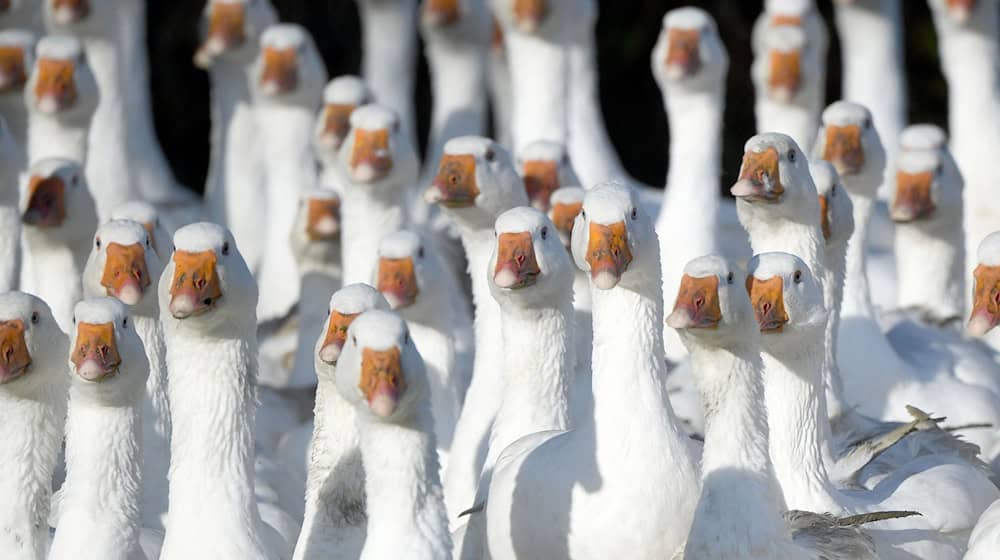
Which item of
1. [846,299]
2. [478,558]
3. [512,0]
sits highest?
[512,0]

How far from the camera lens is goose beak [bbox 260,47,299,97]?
1371cm

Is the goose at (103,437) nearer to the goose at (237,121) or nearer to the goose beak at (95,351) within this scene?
the goose beak at (95,351)

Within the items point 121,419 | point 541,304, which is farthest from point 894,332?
point 121,419

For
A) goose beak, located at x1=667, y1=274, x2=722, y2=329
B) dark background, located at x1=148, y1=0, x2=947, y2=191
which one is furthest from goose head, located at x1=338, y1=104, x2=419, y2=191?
dark background, located at x1=148, y1=0, x2=947, y2=191

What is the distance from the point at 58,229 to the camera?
11148 mm

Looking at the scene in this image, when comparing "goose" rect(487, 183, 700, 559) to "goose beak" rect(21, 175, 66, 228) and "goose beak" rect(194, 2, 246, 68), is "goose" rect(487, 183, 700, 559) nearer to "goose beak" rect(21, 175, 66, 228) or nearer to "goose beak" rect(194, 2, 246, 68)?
"goose beak" rect(21, 175, 66, 228)

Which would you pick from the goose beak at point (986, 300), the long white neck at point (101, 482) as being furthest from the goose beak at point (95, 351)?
the goose beak at point (986, 300)

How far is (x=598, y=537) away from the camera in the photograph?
337 inches

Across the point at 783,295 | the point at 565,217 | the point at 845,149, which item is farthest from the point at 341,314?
the point at 845,149

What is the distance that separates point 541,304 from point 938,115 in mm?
8388

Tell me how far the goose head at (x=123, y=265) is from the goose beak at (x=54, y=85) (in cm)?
272

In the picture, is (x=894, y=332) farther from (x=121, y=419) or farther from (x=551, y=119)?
(x=121, y=419)

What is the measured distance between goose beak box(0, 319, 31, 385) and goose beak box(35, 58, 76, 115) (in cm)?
373

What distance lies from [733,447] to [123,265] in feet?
8.35
